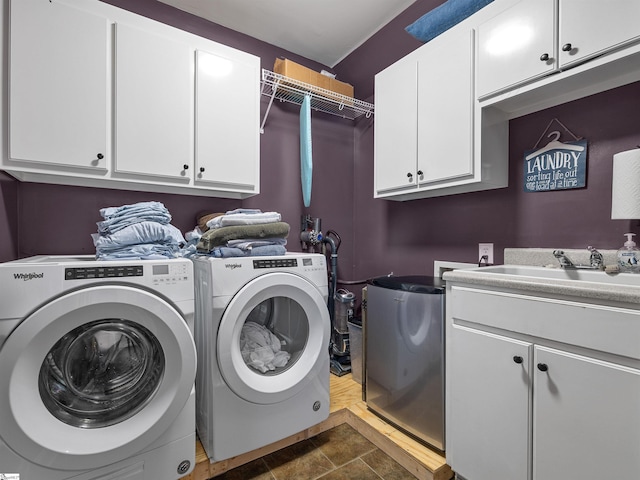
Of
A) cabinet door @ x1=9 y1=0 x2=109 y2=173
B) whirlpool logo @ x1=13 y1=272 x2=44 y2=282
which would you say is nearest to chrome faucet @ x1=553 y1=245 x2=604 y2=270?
whirlpool logo @ x1=13 y1=272 x2=44 y2=282

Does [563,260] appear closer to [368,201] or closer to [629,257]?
[629,257]

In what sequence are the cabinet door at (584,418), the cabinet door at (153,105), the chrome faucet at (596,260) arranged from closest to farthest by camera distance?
the cabinet door at (584,418) < the chrome faucet at (596,260) < the cabinet door at (153,105)

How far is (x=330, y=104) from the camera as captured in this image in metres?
2.52

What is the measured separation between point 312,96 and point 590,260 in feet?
6.56

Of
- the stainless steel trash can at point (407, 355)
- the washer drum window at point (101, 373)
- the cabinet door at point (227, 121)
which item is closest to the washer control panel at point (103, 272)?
the washer drum window at point (101, 373)

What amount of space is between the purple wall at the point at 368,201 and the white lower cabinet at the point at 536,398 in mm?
642

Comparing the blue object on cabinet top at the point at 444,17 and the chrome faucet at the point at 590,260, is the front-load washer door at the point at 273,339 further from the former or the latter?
the blue object on cabinet top at the point at 444,17

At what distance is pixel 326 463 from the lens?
60.5 inches

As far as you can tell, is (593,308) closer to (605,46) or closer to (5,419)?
(605,46)

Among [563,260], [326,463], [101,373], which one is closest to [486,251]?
[563,260]

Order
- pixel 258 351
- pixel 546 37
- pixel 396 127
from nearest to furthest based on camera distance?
1. pixel 546 37
2. pixel 258 351
3. pixel 396 127

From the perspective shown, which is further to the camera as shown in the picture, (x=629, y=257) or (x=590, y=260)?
(x=590, y=260)

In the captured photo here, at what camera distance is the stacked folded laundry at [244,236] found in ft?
5.01

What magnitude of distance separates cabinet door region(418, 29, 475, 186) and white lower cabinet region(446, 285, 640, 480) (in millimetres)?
758
